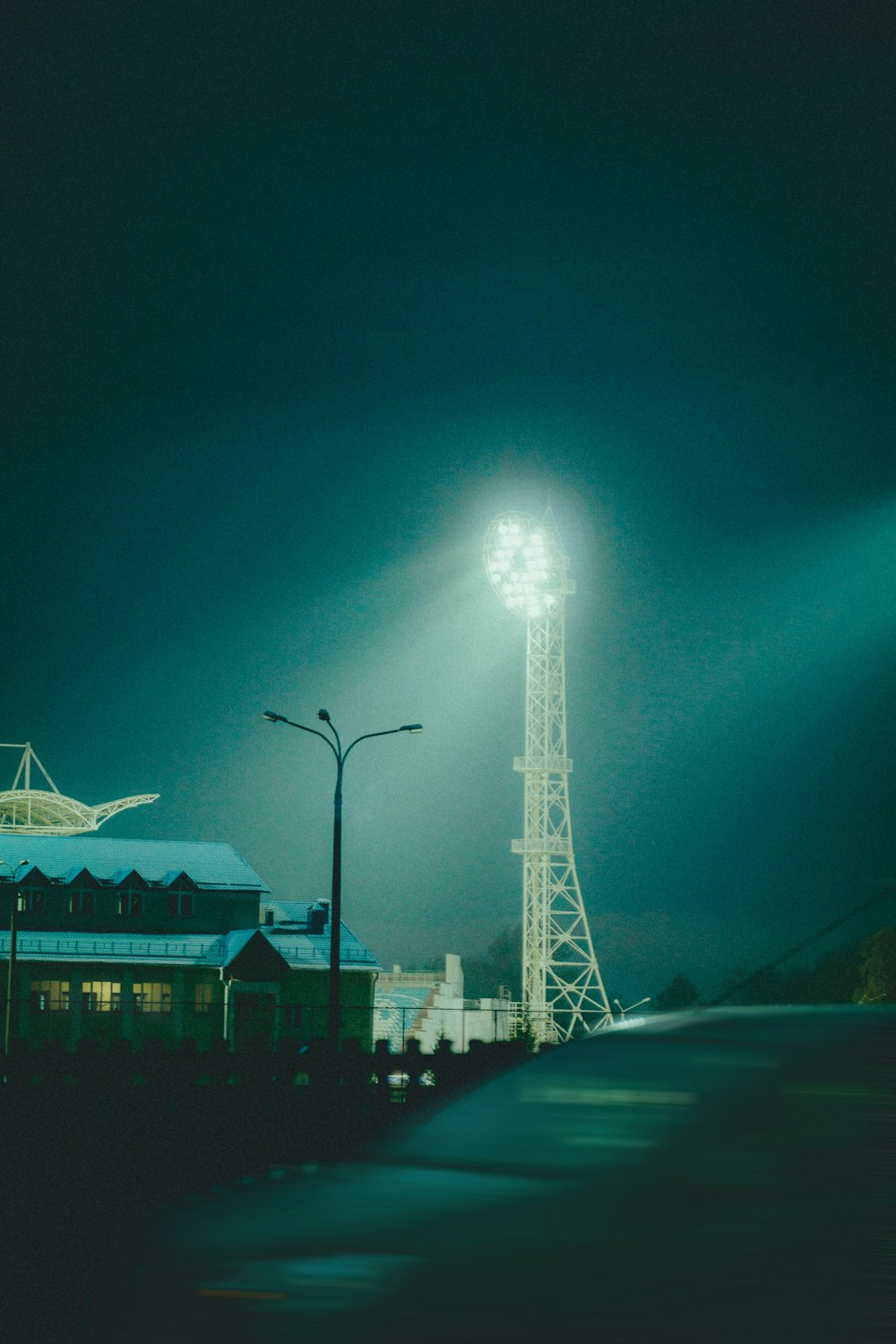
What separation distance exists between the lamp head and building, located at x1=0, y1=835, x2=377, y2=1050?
17.0m

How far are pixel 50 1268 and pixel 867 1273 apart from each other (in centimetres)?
583

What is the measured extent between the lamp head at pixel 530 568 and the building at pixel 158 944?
16990 millimetres

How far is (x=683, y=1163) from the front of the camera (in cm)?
288

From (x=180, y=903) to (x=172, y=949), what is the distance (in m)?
2.88

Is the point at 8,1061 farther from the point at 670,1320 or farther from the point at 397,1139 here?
the point at 670,1320

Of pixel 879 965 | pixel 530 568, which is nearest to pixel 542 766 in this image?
pixel 530 568

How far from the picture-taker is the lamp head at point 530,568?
4547cm

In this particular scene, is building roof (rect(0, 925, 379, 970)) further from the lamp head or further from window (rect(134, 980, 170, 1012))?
the lamp head

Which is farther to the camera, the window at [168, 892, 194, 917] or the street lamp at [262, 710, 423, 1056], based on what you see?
the window at [168, 892, 194, 917]

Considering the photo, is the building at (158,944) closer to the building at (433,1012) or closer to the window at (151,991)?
the window at (151,991)

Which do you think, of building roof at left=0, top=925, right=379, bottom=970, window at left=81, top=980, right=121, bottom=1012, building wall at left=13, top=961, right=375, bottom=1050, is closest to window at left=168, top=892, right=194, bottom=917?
building roof at left=0, top=925, right=379, bottom=970

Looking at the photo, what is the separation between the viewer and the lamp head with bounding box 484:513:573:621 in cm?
4547

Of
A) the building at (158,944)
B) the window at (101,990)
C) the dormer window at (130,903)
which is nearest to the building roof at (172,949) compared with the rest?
the building at (158,944)

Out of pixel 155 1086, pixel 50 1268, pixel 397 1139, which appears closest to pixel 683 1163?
pixel 397 1139
